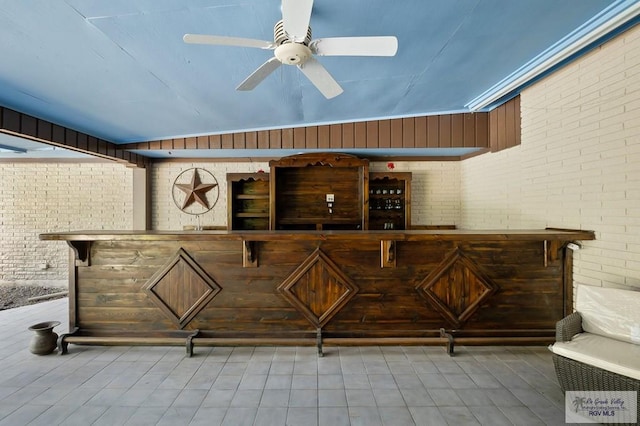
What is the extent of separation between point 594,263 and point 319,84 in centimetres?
292

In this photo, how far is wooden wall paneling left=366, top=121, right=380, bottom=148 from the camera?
428 centimetres

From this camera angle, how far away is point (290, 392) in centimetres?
219

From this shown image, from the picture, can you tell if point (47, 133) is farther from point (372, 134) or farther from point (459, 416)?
point (459, 416)

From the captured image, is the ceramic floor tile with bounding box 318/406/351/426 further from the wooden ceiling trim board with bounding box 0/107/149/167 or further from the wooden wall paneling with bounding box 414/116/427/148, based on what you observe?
the wooden ceiling trim board with bounding box 0/107/149/167

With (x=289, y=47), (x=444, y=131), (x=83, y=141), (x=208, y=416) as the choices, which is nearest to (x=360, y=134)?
(x=444, y=131)

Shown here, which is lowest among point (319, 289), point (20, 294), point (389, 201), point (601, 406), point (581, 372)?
point (20, 294)

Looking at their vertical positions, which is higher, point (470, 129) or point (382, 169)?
point (470, 129)

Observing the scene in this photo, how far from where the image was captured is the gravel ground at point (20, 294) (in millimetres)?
4464

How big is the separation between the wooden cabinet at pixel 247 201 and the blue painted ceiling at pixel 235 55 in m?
1.45

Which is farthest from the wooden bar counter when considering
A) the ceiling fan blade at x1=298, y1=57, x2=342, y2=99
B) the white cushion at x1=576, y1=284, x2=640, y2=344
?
the ceiling fan blade at x1=298, y1=57, x2=342, y2=99

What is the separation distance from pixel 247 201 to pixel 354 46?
3.87 m

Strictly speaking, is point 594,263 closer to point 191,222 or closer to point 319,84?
point 319,84

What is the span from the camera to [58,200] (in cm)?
537

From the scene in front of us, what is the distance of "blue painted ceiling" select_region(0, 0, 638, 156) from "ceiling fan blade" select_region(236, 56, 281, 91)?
0.30 metres
